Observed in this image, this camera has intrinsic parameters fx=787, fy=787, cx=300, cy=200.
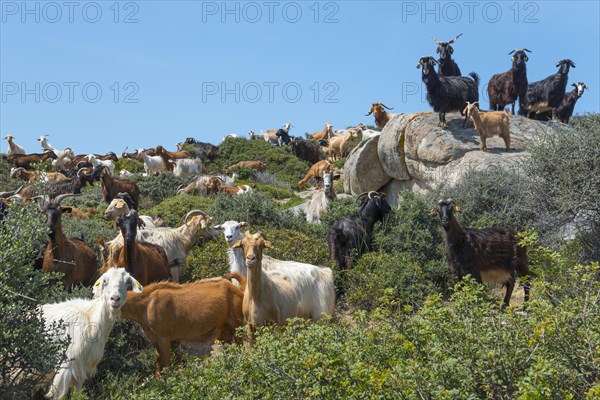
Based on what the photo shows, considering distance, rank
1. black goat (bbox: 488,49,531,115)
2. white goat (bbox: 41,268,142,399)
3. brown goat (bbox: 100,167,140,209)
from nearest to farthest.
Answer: white goat (bbox: 41,268,142,399)
black goat (bbox: 488,49,531,115)
brown goat (bbox: 100,167,140,209)

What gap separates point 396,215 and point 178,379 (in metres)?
6.55

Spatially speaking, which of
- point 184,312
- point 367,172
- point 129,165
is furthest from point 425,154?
point 129,165

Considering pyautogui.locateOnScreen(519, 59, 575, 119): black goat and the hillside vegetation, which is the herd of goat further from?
pyautogui.locateOnScreen(519, 59, 575, 119): black goat

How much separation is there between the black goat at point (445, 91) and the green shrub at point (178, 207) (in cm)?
491

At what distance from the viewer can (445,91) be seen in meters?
15.5

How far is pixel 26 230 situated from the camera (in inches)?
257

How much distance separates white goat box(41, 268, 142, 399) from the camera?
7004 mm

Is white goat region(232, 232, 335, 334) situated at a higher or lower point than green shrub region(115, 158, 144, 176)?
higher

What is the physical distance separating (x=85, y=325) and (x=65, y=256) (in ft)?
9.73

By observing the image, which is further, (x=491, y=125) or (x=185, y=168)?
(x=185, y=168)

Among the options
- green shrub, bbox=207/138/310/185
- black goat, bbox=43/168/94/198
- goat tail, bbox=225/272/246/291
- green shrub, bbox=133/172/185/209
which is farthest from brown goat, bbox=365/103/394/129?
goat tail, bbox=225/272/246/291

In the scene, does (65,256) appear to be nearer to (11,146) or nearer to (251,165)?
(251,165)

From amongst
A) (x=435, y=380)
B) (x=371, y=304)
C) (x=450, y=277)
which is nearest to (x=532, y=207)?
(x=450, y=277)

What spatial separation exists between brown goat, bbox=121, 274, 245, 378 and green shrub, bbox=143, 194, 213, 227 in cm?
627
